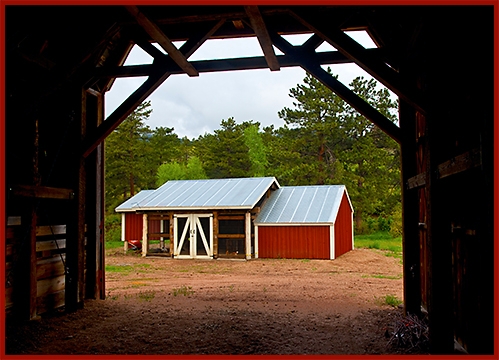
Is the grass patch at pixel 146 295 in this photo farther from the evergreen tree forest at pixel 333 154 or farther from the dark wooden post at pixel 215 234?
the evergreen tree forest at pixel 333 154

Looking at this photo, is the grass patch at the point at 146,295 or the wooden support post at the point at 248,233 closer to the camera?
the grass patch at the point at 146,295

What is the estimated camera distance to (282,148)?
3195cm

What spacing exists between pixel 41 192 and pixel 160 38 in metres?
2.65

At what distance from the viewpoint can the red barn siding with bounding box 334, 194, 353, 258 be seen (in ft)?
61.5

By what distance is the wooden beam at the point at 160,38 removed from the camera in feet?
15.1

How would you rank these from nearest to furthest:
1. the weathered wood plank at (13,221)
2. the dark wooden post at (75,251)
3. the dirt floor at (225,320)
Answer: the dirt floor at (225,320)
the weathered wood plank at (13,221)
the dark wooden post at (75,251)

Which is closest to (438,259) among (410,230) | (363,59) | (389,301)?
(410,230)

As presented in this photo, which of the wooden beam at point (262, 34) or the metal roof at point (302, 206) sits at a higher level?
the wooden beam at point (262, 34)

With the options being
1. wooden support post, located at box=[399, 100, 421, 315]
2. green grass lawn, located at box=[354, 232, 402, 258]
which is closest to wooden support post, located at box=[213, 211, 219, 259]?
green grass lawn, located at box=[354, 232, 402, 258]

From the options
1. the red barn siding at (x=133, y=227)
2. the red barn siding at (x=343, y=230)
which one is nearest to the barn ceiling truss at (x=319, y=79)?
the red barn siding at (x=343, y=230)

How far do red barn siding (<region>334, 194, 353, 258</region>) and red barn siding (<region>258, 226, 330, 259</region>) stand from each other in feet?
2.32

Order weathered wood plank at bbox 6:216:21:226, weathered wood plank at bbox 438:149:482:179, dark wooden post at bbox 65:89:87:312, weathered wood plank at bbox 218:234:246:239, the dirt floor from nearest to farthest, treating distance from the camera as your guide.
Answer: weathered wood plank at bbox 438:149:482:179
the dirt floor
weathered wood plank at bbox 6:216:21:226
dark wooden post at bbox 65:89:87:312
weathered wood plank at bbox 218:234:246:239

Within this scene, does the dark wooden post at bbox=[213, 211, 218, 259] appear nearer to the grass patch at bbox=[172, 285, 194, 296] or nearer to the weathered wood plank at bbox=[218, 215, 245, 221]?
the weathered wood plank at bbox=[218, 215, 245, 221]

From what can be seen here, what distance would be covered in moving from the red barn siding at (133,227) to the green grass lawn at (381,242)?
1158 cm
